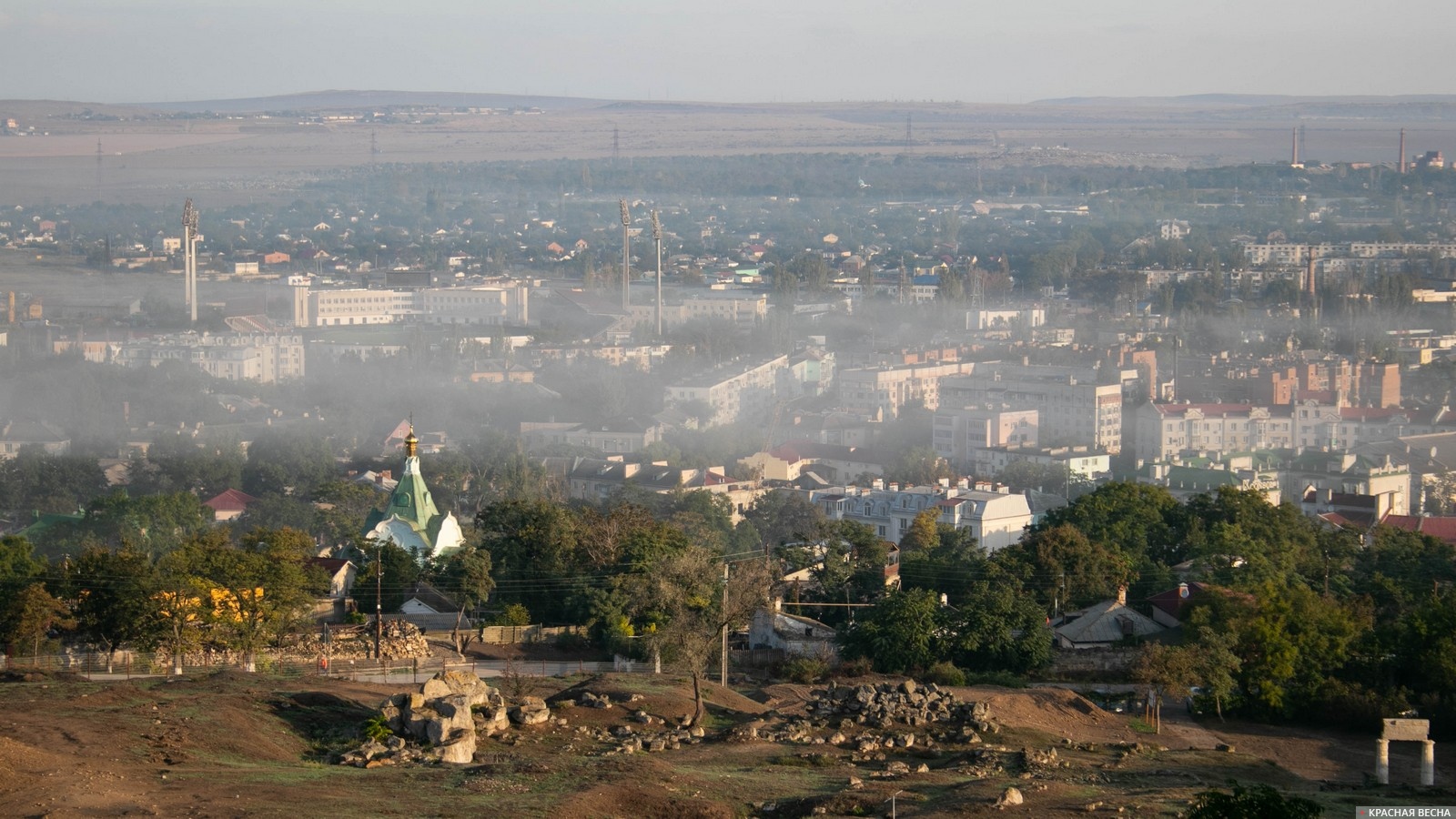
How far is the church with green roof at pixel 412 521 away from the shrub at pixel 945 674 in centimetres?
557

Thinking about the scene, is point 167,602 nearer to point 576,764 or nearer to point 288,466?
point 576,764

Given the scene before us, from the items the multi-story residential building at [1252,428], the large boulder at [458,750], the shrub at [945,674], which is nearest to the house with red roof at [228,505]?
the multi-story residential building at [1252,428]

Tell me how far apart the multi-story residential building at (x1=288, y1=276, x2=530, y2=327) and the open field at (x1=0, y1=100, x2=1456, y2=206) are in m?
27.4

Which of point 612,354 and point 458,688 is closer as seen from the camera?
point 458,688

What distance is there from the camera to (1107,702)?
12977 millimetres

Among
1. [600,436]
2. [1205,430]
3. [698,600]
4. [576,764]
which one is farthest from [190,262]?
[576,764]

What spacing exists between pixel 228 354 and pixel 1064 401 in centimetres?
1939

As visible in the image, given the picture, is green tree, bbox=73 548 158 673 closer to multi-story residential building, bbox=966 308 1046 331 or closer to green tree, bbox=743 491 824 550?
green tree, bbox=743 491 824 550

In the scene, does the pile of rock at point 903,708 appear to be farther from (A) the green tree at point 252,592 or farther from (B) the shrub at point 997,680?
(A) the green tree at point 252,592

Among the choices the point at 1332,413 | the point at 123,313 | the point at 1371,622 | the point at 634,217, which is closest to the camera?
the point at 1371,622

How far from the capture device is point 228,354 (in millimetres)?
45969

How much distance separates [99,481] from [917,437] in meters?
13.1

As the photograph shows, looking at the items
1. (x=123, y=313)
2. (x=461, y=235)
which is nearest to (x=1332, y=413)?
(x=123, y=313)

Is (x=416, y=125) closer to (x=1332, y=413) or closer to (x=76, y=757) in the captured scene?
(x=1332, y=413)
